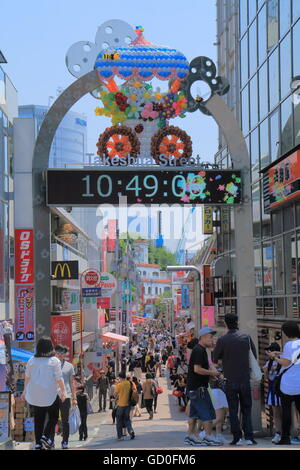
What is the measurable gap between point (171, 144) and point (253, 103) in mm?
12609

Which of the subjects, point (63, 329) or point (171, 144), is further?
point (63, 329)

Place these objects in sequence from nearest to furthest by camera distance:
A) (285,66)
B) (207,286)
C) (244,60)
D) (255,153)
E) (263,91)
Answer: (285,66), (263,91), (255,153), (244,60), (207,286)

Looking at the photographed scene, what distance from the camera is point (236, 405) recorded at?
31.7 ft

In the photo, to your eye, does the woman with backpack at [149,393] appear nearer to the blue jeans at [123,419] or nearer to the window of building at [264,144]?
the window of building at [264,144]

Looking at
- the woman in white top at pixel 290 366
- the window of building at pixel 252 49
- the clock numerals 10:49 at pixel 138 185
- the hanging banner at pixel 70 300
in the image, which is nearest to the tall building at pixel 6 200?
the window of building at pixel 252 49

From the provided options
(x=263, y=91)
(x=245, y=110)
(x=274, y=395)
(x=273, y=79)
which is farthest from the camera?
(x=245, y=110)

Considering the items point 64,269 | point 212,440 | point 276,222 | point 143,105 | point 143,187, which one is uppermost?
point 143,105

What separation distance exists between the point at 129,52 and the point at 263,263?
1223 centimetres

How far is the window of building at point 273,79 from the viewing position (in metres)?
23.1

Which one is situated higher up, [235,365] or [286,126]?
[286,126]

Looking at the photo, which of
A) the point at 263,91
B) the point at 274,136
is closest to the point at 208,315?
the point at 263,91

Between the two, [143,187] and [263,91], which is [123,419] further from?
[263,91]

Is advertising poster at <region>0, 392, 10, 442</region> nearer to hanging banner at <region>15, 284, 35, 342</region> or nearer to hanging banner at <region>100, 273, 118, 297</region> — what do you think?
hanging banner at <region>15, 284, 35, 342</region>
